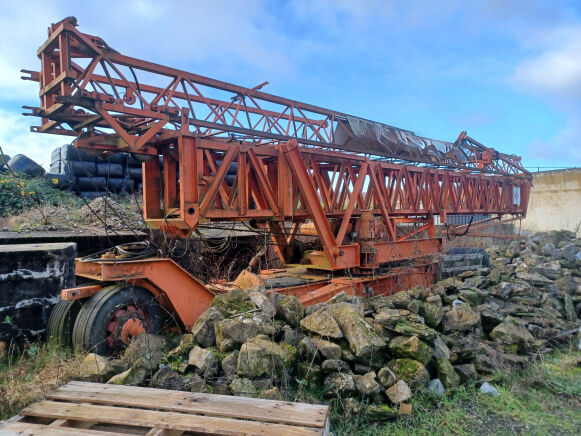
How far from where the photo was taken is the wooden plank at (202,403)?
9.34ft

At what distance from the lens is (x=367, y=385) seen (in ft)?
13.0

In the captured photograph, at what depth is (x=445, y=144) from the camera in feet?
42.8

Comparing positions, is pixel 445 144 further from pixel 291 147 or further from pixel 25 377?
pixel 25 377

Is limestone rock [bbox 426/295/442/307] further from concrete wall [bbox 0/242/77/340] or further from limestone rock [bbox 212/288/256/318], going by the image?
concrete wall [bbox 0/242/77/340]

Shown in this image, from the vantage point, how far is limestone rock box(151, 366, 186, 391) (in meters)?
3.86

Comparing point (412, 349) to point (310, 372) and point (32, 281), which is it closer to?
point (310, 372)

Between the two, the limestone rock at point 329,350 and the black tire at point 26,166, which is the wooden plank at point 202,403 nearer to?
the limestone rock at point 329,350

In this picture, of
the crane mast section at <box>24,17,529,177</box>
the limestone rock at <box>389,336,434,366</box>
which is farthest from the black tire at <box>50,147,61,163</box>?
the limestone rock at <box>389,336,434,366</box>

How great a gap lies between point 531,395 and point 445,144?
10015 millimetres

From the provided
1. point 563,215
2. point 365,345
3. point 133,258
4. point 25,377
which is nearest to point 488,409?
point 365,345

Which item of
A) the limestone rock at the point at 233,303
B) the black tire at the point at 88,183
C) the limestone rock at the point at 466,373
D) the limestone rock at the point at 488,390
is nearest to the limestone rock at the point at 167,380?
the limestone rock at the point at 233,303

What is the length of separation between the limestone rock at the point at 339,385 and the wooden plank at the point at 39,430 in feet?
6.74

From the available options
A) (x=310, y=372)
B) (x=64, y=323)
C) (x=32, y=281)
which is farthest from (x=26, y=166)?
(x=310, y=372)

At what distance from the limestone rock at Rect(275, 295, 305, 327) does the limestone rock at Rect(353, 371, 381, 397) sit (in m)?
1.11
